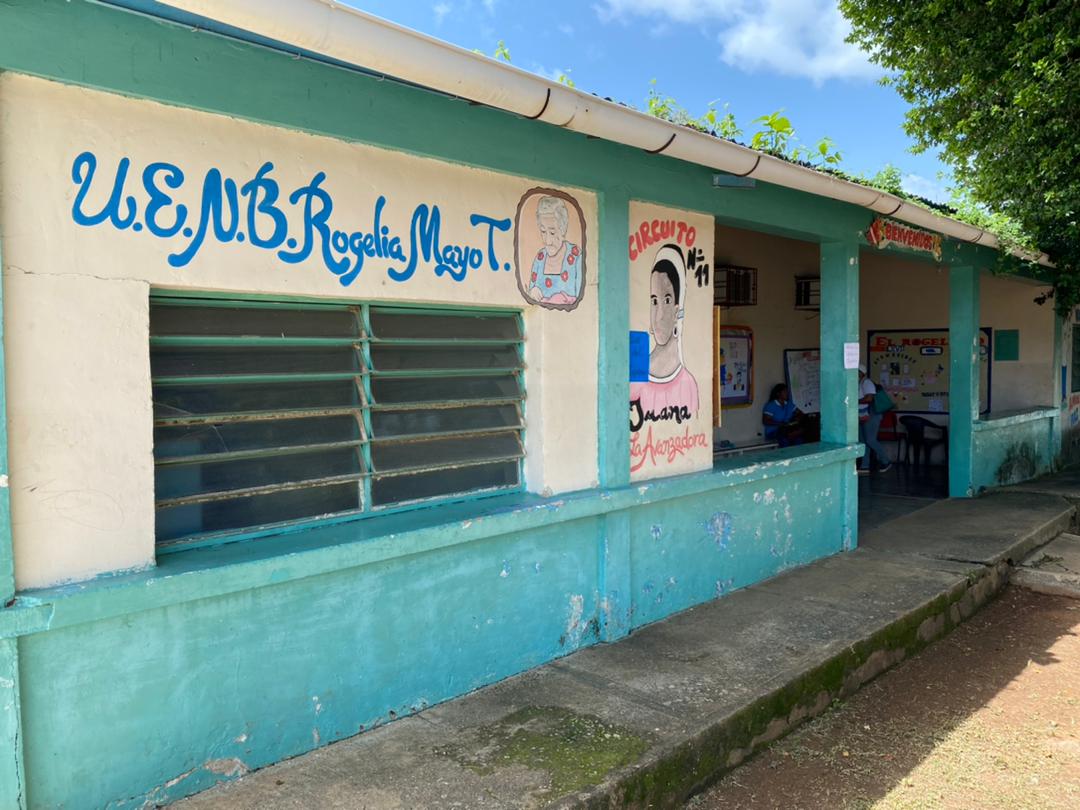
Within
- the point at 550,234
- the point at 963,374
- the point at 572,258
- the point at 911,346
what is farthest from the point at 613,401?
the point at 911,346

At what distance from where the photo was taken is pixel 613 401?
15.7 ft

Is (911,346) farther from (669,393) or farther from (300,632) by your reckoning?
(300,632)

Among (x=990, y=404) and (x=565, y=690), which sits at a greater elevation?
(x=990, y=404)

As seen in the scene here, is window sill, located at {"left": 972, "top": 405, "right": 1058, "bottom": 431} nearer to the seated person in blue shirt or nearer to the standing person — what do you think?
the standing person

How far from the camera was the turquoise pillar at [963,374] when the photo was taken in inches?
362

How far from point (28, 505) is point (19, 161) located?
3.76 feet

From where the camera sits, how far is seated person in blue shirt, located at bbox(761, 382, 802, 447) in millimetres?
9305

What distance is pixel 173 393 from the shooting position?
3.20 m

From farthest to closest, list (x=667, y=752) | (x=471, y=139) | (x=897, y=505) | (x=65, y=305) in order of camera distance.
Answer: (x=897, y=505) → (x=471, y=139) → (x=667, y=752) → (x=65, y=305)

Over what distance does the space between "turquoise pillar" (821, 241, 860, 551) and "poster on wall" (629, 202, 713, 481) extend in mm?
1784

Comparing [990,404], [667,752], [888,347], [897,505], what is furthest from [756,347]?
[667,752]

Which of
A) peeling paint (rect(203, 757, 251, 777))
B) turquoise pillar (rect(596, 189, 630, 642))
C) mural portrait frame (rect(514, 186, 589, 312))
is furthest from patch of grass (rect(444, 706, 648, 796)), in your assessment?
mural portrait frame (rect(514, 186, 589, 312))

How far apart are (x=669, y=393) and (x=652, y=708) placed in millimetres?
2139

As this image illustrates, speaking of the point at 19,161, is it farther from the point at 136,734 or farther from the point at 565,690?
the point at 565,690
